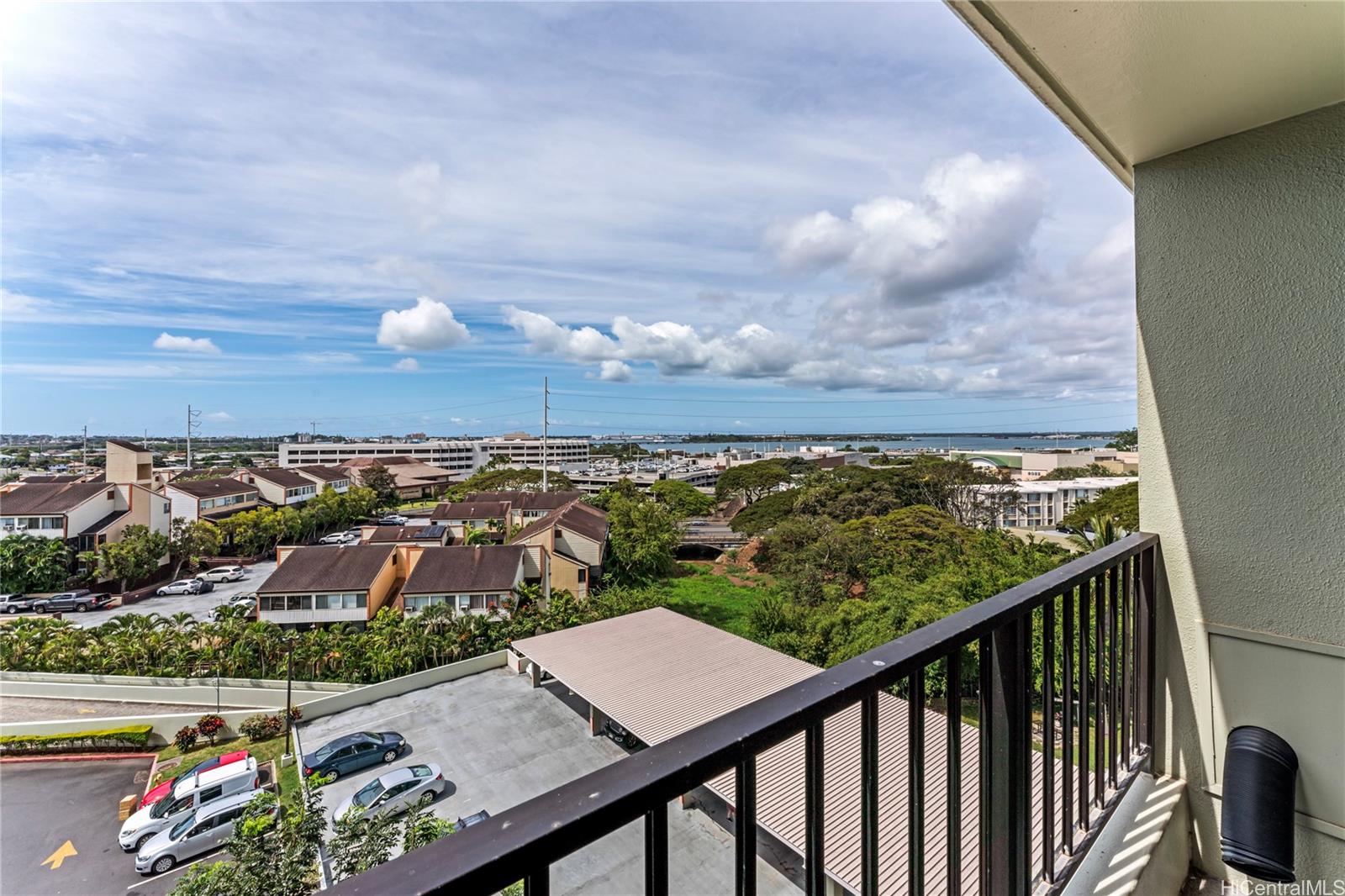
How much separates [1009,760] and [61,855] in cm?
1101

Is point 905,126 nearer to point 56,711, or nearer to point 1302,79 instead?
point 1302,79

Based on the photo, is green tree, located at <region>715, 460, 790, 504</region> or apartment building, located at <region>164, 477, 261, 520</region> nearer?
apartment building, located at <region>164, 477, 261, 520</region>

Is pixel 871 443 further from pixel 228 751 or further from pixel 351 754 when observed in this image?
pixel 228 751

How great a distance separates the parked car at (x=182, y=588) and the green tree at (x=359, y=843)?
15.0m

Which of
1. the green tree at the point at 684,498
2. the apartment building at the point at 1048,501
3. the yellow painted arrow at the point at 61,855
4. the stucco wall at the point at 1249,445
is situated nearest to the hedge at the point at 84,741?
the yellow painted arrow at the point at 61,855

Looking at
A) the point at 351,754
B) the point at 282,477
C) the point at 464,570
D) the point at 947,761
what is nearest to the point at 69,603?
the point at 464,570

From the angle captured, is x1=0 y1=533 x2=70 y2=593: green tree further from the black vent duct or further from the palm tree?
the palm tree

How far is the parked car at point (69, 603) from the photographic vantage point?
15.0m

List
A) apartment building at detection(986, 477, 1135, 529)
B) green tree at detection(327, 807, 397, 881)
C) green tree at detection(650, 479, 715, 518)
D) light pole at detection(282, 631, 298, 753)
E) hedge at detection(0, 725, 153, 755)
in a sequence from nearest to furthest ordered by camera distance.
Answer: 1. green tree at detection(327, 807, 397, 881)
2. light pole at detection(282, 631, 298, 753)
3. hedge at detection(0, 725, 153, 755)
4. apartment building at detection(986, 477, 1135, 529)
5. green tree at detection(650, 479, 715, 518)

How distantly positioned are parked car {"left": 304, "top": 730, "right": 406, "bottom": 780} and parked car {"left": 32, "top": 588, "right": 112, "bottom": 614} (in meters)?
12.8

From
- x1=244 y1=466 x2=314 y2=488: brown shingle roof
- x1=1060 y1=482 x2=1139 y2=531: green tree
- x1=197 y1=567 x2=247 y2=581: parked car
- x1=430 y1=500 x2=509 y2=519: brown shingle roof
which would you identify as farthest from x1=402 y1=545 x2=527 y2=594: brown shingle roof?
x1=244 y1=466 x2=314 y2=488: brown shingle roof

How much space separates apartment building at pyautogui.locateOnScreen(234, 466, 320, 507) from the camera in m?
26.0

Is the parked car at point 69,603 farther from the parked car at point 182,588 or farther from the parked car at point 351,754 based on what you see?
the parked car at point 351,754

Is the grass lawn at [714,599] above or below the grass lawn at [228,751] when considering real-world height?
above
